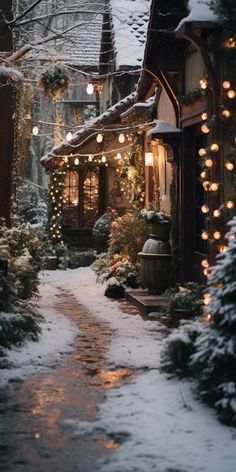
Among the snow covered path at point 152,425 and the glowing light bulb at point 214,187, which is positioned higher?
the glowing light bulb at point 214,187

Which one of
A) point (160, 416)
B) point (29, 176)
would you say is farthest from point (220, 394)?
point (29, 176)

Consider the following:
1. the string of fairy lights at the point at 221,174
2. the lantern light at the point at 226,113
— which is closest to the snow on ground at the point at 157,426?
the string of fairy lights at the point at 221,174

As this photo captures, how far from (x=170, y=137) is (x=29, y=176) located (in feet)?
102

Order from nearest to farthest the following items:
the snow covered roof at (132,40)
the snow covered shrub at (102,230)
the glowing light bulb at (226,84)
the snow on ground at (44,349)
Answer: the snow on ground at (44,349), the glowing light bulb at (226,84), the snow covered shrub at (102,230), the snow covered roof at (132,40)

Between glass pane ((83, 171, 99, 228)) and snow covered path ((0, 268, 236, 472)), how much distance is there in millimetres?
14963

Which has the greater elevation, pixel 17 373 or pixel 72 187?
pixel 72 187

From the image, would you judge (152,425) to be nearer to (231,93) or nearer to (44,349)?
(44,349)

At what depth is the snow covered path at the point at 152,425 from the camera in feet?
16.6

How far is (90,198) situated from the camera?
939 inches

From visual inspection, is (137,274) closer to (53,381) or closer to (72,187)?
(53,381)

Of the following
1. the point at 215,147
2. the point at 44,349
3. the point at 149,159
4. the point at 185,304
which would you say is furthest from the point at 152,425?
the point at 149,159

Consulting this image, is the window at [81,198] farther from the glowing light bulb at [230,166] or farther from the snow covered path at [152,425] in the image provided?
the snow covered path at [152,425]

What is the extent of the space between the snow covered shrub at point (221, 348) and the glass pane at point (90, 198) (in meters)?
17.5

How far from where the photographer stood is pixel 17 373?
25.7 feet
